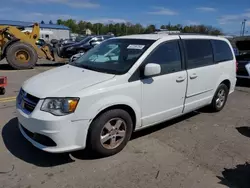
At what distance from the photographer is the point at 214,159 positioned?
3.65m

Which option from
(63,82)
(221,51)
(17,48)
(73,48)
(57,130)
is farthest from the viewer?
(73,48)

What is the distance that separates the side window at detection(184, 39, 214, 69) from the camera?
4582 mm

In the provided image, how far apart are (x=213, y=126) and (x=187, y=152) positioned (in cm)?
142

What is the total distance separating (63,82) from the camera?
3.49m

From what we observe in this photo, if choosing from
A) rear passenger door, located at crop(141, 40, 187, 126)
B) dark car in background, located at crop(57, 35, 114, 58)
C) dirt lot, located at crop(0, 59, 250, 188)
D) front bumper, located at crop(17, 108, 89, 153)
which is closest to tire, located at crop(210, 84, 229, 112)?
dirt lot, located at crop(0, 59, 250, 188)

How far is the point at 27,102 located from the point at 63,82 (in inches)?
21.6

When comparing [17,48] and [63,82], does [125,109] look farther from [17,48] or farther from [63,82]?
[17,48]

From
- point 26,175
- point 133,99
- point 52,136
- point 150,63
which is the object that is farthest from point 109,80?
point 26,175

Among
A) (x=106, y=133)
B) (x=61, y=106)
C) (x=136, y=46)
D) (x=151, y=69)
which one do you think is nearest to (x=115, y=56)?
(x=136, y=46)

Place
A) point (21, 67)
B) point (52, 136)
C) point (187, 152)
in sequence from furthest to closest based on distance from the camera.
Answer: point (21, 67)
point (187, 152)
point (52, 136)

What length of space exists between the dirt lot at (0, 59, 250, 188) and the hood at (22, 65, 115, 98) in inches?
37.1

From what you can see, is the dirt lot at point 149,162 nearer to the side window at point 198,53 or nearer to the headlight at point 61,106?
the headlight at point 61,106

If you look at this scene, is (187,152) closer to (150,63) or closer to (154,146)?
(154,146)

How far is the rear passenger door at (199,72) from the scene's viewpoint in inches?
180
